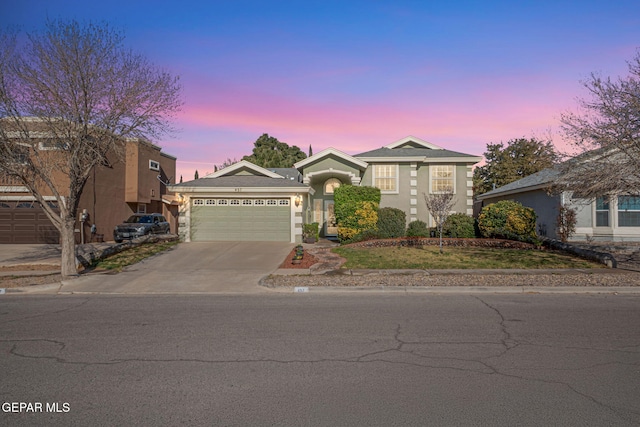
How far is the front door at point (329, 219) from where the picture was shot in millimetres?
26180

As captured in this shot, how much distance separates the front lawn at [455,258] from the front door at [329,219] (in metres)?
7.84

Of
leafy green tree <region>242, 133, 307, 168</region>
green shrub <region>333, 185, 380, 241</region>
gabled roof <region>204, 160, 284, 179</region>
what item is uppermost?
leafy green tree <region>242, 133, 307, 168</region>

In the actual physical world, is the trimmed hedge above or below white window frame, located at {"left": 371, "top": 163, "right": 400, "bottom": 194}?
below

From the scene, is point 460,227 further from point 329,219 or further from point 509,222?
point 329,219

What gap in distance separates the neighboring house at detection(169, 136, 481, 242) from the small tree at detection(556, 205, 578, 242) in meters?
5.33

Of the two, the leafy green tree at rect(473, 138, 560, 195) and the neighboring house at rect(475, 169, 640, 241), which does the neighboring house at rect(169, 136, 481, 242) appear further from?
the leafy green tree at rect(473, 138, 560, 195)

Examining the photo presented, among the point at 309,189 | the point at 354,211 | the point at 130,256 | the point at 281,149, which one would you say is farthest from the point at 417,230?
the point at 281,149

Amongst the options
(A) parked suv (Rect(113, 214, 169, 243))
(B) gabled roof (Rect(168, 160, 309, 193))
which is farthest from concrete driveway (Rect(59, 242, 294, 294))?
(A) parked suv (Rect(113, 214, 169, 243))

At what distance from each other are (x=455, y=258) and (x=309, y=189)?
909 cm

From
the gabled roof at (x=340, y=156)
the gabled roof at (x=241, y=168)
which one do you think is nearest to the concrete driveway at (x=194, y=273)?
the gabled roof at (x=241, y=168)

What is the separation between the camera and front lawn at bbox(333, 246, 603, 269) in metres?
13.9

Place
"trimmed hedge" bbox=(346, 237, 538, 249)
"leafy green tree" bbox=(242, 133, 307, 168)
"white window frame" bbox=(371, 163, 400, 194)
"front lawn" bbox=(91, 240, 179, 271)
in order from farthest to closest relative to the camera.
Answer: "leafy green tree" bbox=(242, 133, 307, 168) < "white window frame" bbox=(371, 163, 400, 194) < "trimmed hedge" bbox=(346, 237, 538, 249) < "front lawn" bbox=(91, 240, 179, 271)

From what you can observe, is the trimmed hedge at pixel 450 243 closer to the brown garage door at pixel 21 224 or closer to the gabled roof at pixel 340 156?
the gabled roof at pixel 340 156

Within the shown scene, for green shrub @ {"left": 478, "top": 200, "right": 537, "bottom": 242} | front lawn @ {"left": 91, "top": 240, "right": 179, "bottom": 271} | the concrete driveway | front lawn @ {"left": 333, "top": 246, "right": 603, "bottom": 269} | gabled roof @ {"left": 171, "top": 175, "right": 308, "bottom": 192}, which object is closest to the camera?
the concrete driveway
